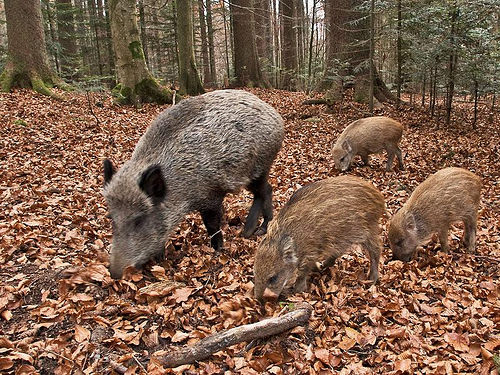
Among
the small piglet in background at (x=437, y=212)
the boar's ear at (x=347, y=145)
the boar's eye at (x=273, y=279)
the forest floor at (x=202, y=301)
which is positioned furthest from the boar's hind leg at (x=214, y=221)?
the boar's ear at (x=347, y=145)

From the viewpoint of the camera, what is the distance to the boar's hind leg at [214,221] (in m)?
4.88

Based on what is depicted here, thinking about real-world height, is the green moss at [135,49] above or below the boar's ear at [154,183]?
above

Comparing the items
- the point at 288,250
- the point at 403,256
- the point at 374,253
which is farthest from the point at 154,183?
the point at 403,256

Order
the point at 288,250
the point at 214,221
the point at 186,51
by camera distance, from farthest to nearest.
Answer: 1. the point at 186,51
2. the point at 214,221
3. the point at 288,250

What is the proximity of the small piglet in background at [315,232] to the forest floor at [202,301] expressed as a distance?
25 cm

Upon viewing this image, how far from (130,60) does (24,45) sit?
337 centimetres

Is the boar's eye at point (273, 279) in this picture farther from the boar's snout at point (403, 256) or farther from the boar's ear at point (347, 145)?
the boar's ear at point (347, 145)

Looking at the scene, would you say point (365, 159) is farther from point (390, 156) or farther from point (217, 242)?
point (217, 242)

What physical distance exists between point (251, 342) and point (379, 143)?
7.18 meters

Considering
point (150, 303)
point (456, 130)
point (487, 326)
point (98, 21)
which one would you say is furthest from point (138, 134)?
point (98, 21)

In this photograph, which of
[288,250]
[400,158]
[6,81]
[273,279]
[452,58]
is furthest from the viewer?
[6,81]

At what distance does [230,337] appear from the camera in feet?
10.7

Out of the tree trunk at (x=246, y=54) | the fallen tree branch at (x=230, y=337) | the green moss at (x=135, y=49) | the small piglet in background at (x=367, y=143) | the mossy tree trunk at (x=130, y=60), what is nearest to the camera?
the fallen tree branch at (x=230, y=337)

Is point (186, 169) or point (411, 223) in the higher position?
point (186, 169)
